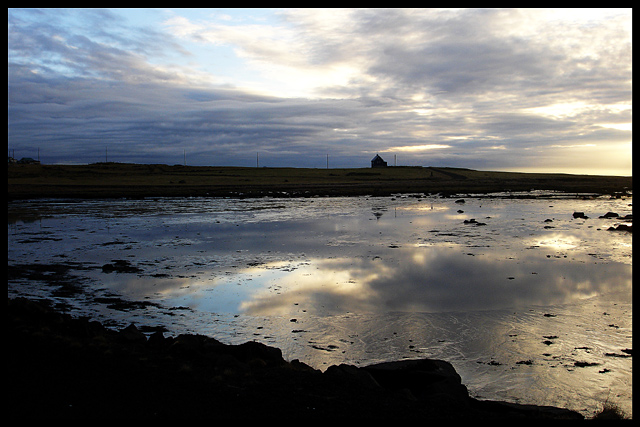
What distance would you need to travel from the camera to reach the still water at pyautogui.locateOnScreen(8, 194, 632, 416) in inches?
320

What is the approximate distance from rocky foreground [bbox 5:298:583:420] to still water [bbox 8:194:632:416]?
105 centimetres

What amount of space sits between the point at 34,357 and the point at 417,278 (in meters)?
10.0

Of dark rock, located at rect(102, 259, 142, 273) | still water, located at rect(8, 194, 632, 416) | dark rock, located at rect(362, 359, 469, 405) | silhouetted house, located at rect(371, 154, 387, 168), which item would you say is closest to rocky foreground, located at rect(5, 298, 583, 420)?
dark rock, located at rect(362, 359, 469, 405)

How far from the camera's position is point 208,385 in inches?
246

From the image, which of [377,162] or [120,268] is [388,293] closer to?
[120,268]

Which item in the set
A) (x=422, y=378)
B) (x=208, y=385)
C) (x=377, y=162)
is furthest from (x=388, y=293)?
(x=377, y=162)

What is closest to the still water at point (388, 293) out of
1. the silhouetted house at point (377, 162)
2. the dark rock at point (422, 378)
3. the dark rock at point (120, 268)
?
the dark rock at point (120, 268)

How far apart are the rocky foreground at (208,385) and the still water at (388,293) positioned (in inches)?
41.5

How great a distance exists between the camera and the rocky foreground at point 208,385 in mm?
5613

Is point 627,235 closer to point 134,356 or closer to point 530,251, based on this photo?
point 530,251

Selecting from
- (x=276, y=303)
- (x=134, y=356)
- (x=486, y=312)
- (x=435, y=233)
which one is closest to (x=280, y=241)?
(x=435, y=233)

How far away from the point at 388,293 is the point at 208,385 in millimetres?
6930

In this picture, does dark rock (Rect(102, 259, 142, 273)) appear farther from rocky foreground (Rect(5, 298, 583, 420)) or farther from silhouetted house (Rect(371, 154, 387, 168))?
silhouetted house (Rect(371, 154, 387, 168))

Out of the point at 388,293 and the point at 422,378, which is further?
the point at 388,293
